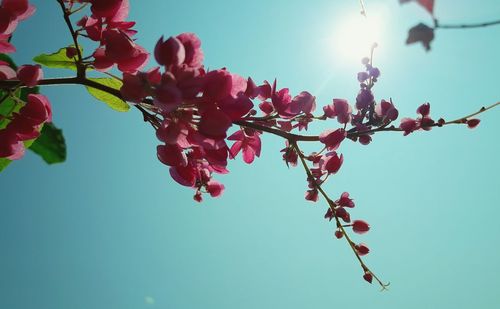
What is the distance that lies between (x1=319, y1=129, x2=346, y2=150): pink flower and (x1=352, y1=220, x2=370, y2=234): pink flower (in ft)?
1.15

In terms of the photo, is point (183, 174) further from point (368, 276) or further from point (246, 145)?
point (368, 276)

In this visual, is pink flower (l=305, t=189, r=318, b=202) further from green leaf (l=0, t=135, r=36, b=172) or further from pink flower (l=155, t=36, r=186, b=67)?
green leaf (l=0, t=135, r=36, b=172)

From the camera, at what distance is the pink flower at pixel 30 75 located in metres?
0.71

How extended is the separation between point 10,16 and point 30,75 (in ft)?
0.71

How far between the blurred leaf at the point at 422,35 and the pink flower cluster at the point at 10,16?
2.76 feet

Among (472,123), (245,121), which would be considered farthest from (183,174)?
(472,123)

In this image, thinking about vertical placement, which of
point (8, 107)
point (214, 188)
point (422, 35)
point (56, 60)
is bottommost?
point (422, 35)

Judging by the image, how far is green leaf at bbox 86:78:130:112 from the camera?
3.24 feet

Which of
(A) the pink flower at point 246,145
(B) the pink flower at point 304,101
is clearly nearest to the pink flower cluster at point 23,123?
(A) the pink flower at point 246,145

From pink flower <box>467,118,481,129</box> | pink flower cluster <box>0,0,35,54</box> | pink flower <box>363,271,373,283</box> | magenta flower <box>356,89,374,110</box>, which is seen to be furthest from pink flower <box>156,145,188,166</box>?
pink flower <box>467,118,481,129</box>

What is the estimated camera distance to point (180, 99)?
0.63 m

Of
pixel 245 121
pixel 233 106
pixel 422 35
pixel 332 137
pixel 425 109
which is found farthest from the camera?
pixel 425 109

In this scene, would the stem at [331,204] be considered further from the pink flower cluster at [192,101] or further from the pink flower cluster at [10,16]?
the pink flower cluster at [10,16]

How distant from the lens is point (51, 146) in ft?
3.99
